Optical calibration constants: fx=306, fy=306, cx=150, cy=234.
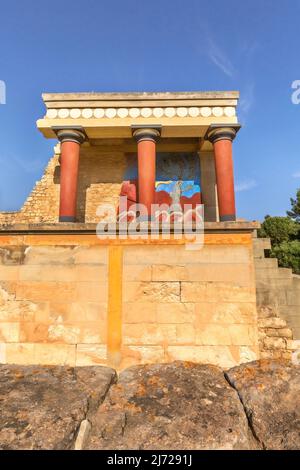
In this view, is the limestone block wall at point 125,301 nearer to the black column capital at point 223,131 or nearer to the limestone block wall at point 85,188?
the black column capital at point 223,131

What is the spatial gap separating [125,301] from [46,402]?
151cm

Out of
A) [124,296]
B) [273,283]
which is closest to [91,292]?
[124,296]

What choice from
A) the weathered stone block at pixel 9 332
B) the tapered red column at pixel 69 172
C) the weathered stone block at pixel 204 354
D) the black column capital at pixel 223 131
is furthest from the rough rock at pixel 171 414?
the black column capital at pixel 223 131

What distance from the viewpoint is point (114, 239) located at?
4219 mm

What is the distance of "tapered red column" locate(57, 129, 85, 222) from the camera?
1004cm

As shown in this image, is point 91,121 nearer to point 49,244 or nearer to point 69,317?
point 49,244

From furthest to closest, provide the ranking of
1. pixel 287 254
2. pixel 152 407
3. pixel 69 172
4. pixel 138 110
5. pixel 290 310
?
1. pixel 287 254
2. pixel 138 110
3. pixel 69 172
4. pixel 290 310
5. pixel 152 407

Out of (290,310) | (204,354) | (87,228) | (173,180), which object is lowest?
(204,354)

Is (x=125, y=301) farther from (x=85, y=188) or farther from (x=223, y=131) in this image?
(x=85, y=188)

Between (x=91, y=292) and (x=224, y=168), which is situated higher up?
(x=224, y=168)

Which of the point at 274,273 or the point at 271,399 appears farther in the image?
the point at 274,273

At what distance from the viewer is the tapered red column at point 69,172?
10039mm

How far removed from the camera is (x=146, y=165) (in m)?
10.2
